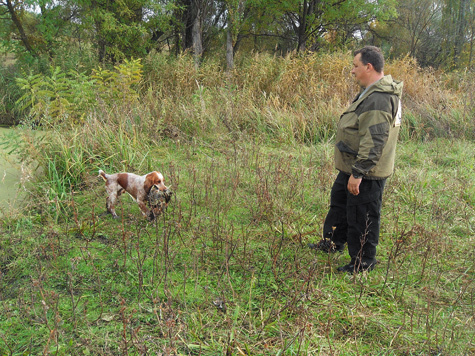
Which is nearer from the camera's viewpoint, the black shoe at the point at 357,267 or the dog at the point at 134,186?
the black shoe at the point at 357,267

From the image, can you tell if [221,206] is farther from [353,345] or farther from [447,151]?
[447,151]

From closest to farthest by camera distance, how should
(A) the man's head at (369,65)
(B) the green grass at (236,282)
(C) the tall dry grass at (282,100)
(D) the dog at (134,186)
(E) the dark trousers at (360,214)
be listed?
(B) the green grass at (236,282) < (A) the man's head at (369,65) < (E) the dark trousers at (360,214) < (D) the dog at (134,186) < (C) the tall dry grass at (282,100)

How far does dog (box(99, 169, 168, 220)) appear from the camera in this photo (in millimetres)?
3527

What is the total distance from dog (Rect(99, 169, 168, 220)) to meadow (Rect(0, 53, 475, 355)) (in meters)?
0.19

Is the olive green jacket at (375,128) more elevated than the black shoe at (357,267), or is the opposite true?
the olive green jacket at (375,128)

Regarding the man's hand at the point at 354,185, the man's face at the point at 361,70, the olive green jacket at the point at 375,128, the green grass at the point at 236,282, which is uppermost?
the man's face at the point at 361,70

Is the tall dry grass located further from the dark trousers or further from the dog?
the dark trousers

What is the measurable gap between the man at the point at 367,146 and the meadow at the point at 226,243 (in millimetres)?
314

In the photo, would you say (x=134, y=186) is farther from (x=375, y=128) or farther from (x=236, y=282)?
(x=375, y=128)

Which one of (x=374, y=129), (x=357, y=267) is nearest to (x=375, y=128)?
(x=374, y=129)

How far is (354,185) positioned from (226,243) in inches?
44.1

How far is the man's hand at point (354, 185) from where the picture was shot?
9.52 ft

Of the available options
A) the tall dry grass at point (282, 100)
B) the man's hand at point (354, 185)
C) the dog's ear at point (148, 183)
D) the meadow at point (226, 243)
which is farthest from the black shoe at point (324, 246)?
the tall dry grass at point (282, 100)

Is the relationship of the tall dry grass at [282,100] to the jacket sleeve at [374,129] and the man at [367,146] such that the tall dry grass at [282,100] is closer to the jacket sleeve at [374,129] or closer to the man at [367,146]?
the man at [367,146]
